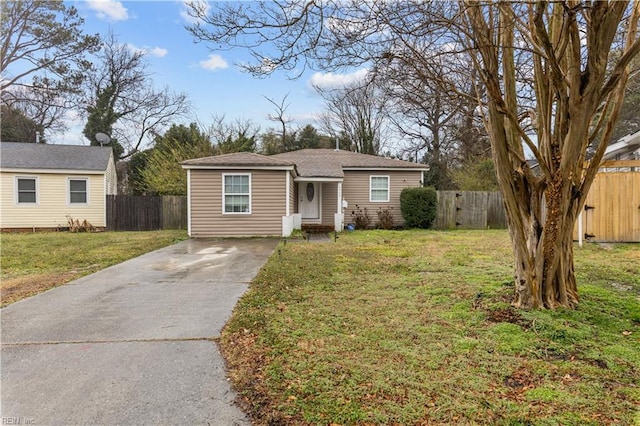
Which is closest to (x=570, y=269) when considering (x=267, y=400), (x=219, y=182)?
(x=267, y=400)

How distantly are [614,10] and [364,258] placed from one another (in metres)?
5.87

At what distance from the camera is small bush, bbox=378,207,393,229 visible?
52.9 feet

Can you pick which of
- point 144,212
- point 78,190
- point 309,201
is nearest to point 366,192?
point 309,201

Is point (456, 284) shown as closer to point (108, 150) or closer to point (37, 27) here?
point (108, 150)

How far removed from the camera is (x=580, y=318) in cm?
372

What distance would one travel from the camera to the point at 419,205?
612 inches

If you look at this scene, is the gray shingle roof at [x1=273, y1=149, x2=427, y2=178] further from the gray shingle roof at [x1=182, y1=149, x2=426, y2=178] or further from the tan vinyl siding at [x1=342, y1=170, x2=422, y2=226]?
the tan vinyl siding at [x1=342, y1=170, x2=422, y2=226]

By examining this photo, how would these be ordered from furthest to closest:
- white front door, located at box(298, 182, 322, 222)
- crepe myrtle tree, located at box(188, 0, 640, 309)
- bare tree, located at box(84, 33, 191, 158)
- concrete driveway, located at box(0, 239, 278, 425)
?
1. bare tree, located at box(84, 33, 191, 158)
2. white front door, located at box(298, 182, 322, 222)
3. crepe myrtle tree, located at box(188, 0, 640, 309)
4. concrete driveway, located at box(0, 239, 278, 425)

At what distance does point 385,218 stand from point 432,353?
13357 mm

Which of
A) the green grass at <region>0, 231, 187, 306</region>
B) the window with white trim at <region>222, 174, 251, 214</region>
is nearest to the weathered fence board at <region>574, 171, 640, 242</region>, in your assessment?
the window with white trim at <region>222, 174, 251, 214</region>

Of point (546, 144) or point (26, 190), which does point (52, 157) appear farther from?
point (546, 144)

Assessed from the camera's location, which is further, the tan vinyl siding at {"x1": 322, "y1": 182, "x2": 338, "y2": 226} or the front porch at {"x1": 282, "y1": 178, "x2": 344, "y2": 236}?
the tan vinyl siding at {"x1": 322, "y1": 182, "x2": 338, "y2": 226}

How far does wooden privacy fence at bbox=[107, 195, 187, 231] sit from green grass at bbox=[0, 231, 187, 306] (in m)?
4.16

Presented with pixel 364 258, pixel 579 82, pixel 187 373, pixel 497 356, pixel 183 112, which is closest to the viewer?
pixel 187 373
